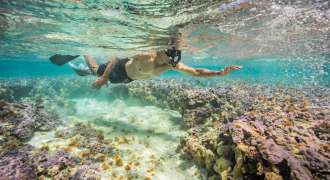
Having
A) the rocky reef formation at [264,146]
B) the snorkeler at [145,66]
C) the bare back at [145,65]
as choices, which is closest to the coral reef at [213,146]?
the rocky reef formation at [264,146]

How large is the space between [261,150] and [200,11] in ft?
27.3

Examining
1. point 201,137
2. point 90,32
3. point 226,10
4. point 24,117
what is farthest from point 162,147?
point 90,32

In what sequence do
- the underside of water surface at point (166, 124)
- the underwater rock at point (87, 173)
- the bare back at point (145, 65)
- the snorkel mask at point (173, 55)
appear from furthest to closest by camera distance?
the bare back at point (145, 65)
the snorkel mask at point (173, 55)
the underwater rock at point (87, 173)
the underside of water surface at point (166, 124)

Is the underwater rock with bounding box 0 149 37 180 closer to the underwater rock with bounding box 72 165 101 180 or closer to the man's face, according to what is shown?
the underwater rock with bounding box 72 165 101 180

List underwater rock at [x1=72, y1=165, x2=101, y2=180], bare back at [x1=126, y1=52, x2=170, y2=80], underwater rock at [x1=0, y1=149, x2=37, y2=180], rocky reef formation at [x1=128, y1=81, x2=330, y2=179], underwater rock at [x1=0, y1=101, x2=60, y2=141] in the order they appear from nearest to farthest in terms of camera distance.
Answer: rocky reef formation at [x1=128, y1=81, x2=330, y2=179], underwater rock at [x1=0, y1=149, x2=37, y2=180], underwater rock at [x1=72, y1=165, x2=101, y2=180], underwater rock at [x1=0, y1=101, x2=60, y2=141], bare back at [x1=126, y1=52, x2=170, y2=80]

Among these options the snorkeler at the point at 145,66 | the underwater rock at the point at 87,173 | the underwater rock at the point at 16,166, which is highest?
the snorkeler at the point at 145,66

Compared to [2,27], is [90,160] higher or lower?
lower

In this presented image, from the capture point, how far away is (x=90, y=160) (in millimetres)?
7336

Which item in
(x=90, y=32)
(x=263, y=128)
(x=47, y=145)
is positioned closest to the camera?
(x=263, y=128)

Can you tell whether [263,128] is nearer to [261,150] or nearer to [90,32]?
[261,150]

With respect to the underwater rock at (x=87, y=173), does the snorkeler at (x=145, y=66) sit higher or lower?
higher

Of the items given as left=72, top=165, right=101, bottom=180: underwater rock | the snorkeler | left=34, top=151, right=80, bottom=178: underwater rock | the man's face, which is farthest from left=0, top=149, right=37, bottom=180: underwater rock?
the man's face

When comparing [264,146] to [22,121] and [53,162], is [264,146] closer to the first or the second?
[53,162]

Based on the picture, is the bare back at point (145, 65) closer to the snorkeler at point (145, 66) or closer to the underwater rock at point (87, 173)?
the snorkeler at point (145, 66)
